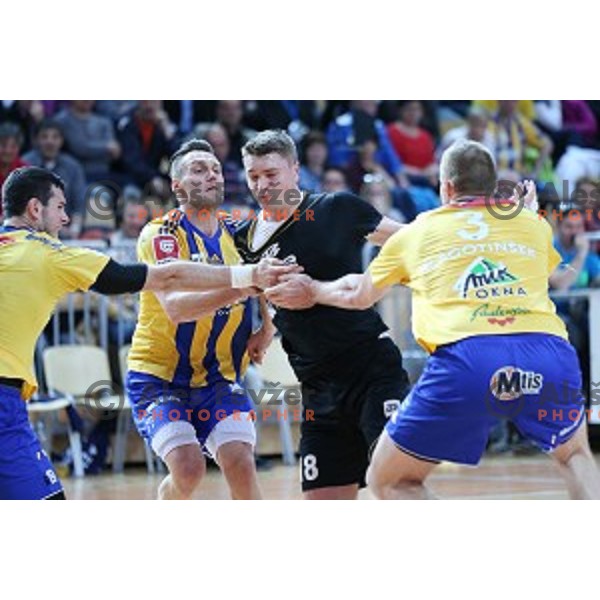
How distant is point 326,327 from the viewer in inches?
291

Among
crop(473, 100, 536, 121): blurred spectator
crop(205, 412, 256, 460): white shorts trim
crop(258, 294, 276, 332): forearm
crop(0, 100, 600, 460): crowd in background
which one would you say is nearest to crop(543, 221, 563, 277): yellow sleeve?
crop(258, 294, 276, 332): forearm

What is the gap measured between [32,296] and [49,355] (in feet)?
22.5

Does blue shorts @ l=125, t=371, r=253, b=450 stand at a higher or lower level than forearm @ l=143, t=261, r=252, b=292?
lower

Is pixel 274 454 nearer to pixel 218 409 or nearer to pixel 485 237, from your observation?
pixel 218 409

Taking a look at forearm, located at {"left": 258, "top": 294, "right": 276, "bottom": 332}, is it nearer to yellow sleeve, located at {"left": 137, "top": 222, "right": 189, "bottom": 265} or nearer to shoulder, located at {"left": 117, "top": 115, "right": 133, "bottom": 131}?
yellow sleeve, located at {"left": 137, "top": 222, "right": 189, "bottom": 265}

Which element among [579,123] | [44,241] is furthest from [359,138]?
[44,241]

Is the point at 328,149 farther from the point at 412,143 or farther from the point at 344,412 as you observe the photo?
the point at 344,412

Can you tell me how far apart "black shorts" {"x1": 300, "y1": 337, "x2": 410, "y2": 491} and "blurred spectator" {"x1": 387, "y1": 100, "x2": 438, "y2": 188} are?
9562 millimetres

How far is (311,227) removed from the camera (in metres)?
7.45

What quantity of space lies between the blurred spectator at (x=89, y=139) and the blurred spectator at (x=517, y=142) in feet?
15.6

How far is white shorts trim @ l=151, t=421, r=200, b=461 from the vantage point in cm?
754

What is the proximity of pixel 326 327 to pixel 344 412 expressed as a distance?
1.54 feet

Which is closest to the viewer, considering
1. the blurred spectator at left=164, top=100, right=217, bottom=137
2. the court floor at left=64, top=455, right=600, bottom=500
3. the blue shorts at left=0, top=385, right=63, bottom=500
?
the blue shorts at left=0, top=385, right=63, bottom=500
